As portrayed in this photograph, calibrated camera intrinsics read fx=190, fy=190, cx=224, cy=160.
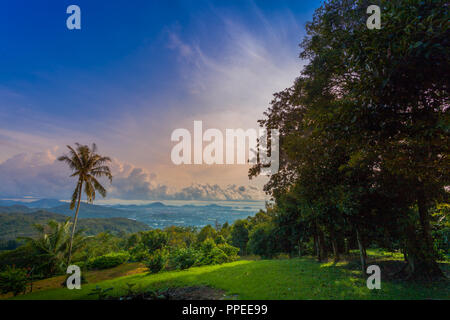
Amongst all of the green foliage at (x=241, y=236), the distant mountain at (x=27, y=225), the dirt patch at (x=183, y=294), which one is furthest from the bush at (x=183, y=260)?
the distant mountain at (x=27, y=225)

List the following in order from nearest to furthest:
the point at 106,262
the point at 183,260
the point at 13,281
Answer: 1. the point at 13,281
2. the point at 183,260
3. the point at 106,262

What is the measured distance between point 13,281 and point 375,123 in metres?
17.8

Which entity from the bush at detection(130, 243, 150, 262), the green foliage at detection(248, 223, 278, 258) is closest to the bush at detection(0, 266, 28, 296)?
the bush at detection(130, 243, 150, 262)

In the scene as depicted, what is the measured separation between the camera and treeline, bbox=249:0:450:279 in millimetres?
4156

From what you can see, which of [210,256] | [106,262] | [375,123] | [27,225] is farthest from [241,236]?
[27,225]

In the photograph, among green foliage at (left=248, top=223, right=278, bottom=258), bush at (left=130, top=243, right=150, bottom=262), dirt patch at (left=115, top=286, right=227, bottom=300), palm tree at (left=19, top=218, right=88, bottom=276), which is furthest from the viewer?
green foliage at (left=248, top=223, right=278, bottom=258)

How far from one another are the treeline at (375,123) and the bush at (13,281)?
14250 mm

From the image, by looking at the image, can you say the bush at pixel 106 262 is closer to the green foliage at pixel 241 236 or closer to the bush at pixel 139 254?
the bush at pixel 139 254

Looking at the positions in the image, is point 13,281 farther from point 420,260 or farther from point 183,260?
point 420,260

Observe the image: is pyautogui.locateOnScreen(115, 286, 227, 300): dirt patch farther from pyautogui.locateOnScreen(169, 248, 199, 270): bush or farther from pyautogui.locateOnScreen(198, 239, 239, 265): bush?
pyautogui.locateOnScreen(198, 239, 239, 265): bush

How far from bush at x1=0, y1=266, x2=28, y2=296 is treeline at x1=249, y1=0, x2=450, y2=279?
14.3m

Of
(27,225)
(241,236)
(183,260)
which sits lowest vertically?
(27,225)

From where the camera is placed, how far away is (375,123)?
5.05 m

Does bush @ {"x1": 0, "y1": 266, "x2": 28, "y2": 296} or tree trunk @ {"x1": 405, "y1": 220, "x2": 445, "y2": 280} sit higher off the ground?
tree trunk @ {"x1": 405, "y1": 220, "x2": 445, "y2": 280}
